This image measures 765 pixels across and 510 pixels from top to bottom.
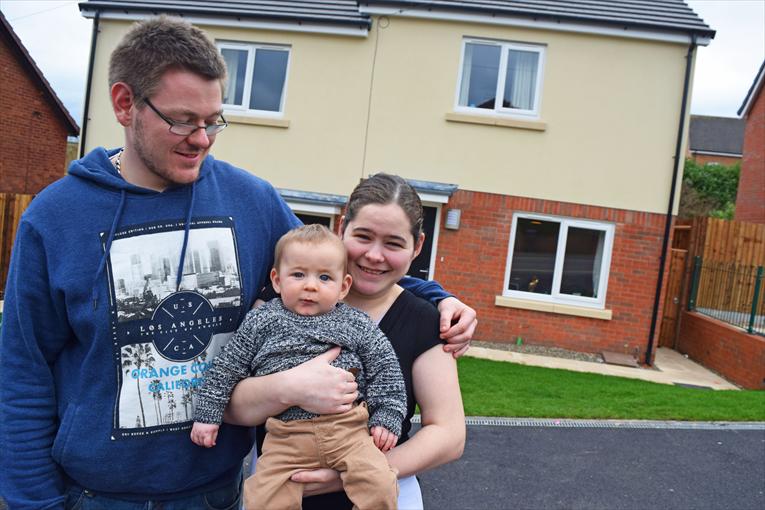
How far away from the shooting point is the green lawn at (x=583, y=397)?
6504mm

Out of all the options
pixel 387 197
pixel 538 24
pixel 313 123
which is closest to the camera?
pixel 387 197

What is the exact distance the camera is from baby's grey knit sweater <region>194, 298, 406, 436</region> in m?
1.76

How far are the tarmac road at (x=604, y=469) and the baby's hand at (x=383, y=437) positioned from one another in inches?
108

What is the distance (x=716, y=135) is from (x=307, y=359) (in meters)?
53.7

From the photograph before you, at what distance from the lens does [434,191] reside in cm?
998

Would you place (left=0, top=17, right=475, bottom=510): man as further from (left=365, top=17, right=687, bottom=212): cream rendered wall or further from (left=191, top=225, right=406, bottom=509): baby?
(left=365, top=17, right=687, bottom=212): cream rendered wall

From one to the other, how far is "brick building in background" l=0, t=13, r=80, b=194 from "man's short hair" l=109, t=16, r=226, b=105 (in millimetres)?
17727

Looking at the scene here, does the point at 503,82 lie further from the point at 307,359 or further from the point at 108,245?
the point at 108,245

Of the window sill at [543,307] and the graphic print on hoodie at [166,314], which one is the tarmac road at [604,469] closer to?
the graphic print on hoodie at [166,314]

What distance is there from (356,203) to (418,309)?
0.42 metres

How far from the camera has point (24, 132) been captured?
17078mm

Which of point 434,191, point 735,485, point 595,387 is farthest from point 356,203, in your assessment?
point 434,191

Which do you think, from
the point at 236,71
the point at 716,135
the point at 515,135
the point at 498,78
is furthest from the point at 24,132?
the point at 716,135

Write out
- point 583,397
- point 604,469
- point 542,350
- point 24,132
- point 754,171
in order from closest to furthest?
point 604,469 → point 583,397 → point 542,350 → point 24,132 → point 754,171
